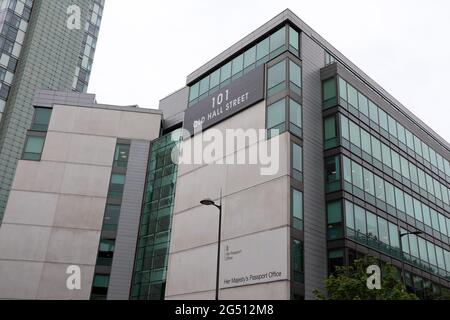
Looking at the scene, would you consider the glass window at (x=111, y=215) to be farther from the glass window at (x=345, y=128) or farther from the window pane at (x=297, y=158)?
the glass window at (x=345, y=128)

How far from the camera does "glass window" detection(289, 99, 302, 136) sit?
109 feet

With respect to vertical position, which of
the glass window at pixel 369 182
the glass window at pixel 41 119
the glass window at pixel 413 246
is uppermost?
the glass window at pixel 41 119

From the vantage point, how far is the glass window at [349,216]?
1251 inches

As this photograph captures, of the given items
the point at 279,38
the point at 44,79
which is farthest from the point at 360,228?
the point at 44,79

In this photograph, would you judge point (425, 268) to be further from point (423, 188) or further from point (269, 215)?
point (269, 215)

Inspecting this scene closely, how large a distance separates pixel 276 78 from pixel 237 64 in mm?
6205

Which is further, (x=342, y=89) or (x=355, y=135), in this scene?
(x=342, y=89)

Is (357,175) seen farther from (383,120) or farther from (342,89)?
(383,120)

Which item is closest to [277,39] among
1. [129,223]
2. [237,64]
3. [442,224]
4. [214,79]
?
[237,64]

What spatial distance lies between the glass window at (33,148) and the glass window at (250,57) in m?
21.9

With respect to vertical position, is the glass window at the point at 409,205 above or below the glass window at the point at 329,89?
below

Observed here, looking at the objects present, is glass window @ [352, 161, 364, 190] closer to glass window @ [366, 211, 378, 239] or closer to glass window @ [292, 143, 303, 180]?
glass window @ [366, 211, 378, 239]

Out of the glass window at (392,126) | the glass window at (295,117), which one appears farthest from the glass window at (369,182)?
the glass window at (392,126)

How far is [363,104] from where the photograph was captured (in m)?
38.4
